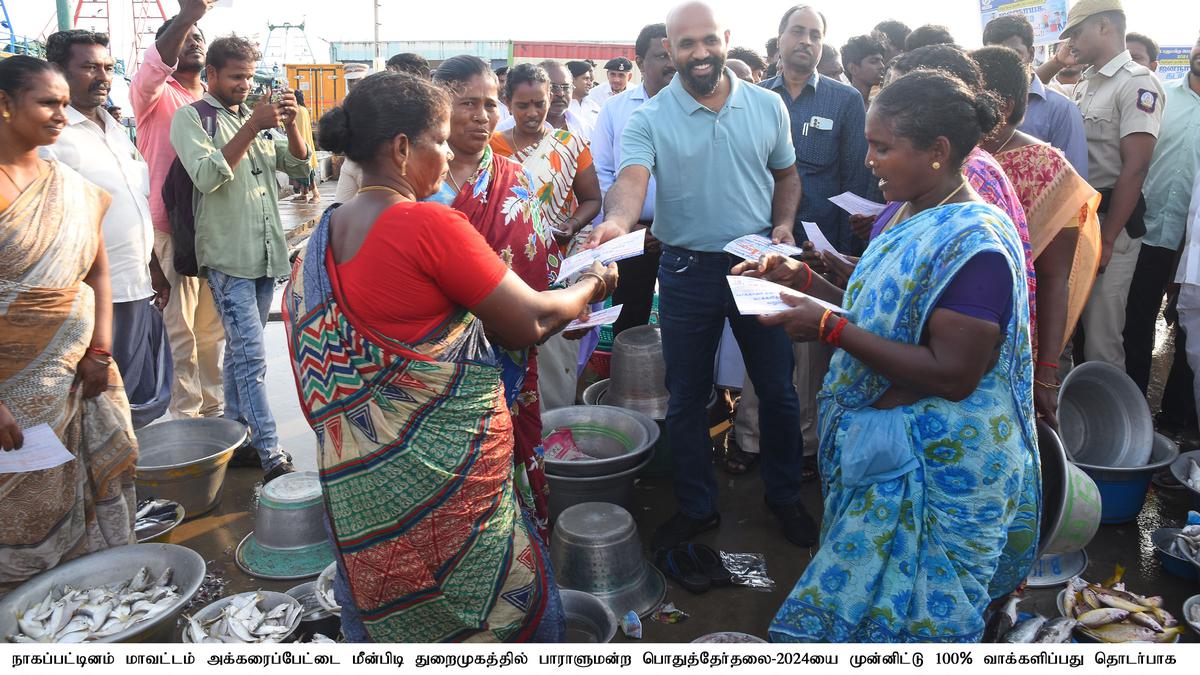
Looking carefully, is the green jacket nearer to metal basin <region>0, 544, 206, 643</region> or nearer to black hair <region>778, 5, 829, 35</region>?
metal basin <region>0, 544, 206, 643</region>

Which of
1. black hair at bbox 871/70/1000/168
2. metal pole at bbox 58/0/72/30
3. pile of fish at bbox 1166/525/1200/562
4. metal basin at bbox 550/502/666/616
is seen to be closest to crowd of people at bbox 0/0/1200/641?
black hair at bbox 871/70/1000/168

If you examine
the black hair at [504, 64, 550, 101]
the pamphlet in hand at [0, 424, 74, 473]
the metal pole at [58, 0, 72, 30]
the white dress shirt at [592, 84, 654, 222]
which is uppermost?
the metal pole at [58, 0, 72, 30]

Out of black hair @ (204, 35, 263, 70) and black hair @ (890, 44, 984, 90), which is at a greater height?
black hair @ (204, 35, 263, 70)

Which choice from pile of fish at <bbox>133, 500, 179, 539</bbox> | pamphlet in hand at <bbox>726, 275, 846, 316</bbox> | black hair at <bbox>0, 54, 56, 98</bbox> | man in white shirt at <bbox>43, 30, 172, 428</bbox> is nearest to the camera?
pamphlet in hand at <bbox>726, 275, 846, 316</bbox>

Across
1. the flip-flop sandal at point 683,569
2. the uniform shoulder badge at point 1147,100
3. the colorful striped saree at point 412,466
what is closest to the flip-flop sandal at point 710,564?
the flip-flop sandal at point 683,569

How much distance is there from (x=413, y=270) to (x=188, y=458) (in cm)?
297

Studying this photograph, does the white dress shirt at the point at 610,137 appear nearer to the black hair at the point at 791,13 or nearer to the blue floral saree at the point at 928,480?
the black hair at the point at 791,13

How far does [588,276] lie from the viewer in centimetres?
255

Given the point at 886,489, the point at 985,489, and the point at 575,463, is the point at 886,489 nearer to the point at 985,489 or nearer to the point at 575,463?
the point at 985,489

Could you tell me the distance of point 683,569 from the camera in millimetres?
3396

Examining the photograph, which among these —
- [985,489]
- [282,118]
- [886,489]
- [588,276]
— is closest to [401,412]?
[588,276]

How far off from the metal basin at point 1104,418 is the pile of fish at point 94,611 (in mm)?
3971

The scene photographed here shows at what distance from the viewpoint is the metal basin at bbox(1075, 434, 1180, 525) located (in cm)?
365

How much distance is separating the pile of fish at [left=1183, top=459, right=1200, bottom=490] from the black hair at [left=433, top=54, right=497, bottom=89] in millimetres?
3539
